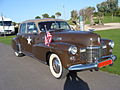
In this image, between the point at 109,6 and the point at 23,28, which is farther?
the point at 109,6

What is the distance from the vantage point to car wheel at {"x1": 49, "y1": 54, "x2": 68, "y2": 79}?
14.1 ft

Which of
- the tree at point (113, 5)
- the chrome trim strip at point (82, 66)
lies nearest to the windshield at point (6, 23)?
the chrome trim strip at point (82, 66)

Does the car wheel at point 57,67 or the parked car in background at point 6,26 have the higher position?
the parked car in background at point 6,26

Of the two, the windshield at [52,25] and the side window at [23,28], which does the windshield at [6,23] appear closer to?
the side window at [23,28]

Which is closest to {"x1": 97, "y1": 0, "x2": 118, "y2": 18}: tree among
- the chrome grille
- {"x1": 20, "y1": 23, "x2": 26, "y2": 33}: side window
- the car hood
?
{"x1": 20, "y1": 23, "x2": 26, "y2": 33}: side window

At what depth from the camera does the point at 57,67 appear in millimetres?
4562

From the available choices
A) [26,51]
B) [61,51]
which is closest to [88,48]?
[61,51]

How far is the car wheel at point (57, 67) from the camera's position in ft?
14.1

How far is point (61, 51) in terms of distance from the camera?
4074 mm

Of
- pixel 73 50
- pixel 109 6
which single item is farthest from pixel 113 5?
pixel 73 50

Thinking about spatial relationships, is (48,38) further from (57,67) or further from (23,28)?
(23,28)

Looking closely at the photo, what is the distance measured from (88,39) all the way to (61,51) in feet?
2.87

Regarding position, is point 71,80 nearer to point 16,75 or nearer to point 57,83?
point 57,83

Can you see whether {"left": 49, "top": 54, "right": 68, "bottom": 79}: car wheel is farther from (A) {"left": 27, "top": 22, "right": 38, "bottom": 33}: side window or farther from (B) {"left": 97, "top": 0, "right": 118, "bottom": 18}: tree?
(B) {"left": 97, "top": 0, "right": 118, "bottom": 18}: tree
